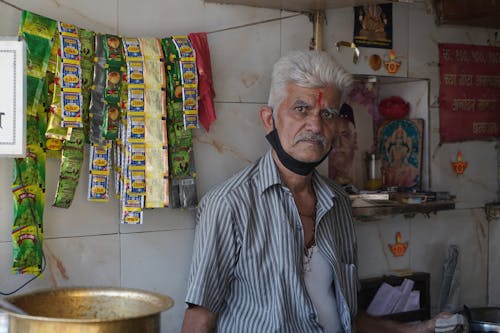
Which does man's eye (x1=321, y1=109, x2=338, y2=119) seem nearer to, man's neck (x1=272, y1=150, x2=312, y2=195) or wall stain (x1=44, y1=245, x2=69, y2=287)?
man's neck (x1=272, y1=150, x2=312, y2=195)

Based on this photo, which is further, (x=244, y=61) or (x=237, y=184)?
(x=244, y=61)

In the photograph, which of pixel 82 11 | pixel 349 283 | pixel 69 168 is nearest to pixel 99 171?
pixel 69 168

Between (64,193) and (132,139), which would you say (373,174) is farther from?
(64,193)

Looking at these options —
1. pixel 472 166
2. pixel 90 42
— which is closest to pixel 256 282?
pixel 90 42

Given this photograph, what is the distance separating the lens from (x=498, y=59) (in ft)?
11.9

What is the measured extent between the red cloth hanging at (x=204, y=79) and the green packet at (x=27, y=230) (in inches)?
27.4

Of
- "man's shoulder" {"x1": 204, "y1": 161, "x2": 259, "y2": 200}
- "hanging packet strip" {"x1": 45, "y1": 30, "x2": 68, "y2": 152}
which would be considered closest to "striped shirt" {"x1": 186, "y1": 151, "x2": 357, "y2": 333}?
"man's shoulder" {"x1": 204, "y1": 161, "x2": 259, "y2": 200}

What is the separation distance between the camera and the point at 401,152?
11.3 feet

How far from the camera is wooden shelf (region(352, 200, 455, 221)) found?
9.34ft

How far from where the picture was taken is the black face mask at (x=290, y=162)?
2.33m

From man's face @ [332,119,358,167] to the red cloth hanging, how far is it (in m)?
0.86

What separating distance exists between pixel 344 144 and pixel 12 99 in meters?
1.99

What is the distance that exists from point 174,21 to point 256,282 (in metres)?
1.06

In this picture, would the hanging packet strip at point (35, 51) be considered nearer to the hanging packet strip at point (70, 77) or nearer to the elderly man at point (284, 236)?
the hanging packet strip at point (70, 77)
